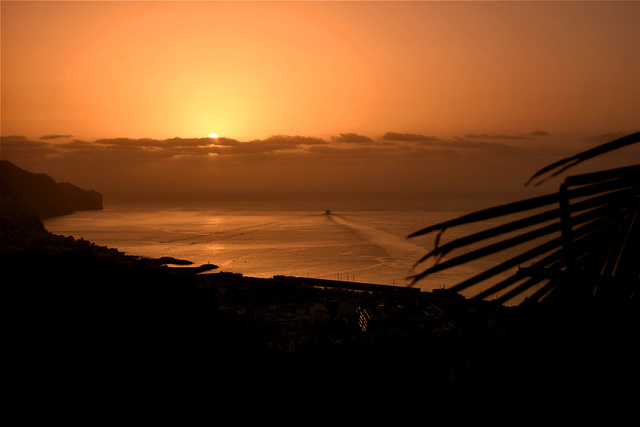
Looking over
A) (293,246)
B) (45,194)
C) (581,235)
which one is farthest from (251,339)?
(45,194)

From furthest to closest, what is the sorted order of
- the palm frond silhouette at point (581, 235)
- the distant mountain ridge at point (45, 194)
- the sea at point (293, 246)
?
the distant mountain ridge at point (45, 194) → the sea at point (293, 246) → the palm frond silhouette at point (581, 235)

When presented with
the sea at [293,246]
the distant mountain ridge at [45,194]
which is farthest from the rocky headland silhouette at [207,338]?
the distant mountain ridge at [45,194]

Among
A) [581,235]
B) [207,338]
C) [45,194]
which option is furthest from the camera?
[45,194]

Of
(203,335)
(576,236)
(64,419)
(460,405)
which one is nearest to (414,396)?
(460,405)

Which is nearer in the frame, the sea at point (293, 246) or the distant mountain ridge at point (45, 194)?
the sea at point (293, 246)

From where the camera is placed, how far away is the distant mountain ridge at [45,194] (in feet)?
264

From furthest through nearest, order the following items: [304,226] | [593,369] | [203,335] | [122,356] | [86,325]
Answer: [304,226] → [203,335] → [86,325] → [122,356] → [593,369]

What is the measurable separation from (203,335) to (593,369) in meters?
4.92

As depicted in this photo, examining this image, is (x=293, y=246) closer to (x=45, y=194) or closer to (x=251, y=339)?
(x=251, y=339)

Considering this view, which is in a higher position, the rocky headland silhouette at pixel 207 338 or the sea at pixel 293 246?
the rocky headland silhouette at pixel 207 338

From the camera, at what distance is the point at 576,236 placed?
618 millimetres

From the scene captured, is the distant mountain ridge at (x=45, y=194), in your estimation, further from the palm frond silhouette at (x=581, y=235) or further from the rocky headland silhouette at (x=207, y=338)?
the palm frond silhouette at (x=581, y=235)

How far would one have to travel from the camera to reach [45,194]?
87938mm

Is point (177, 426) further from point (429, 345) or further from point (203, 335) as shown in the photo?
point (429, 345)
